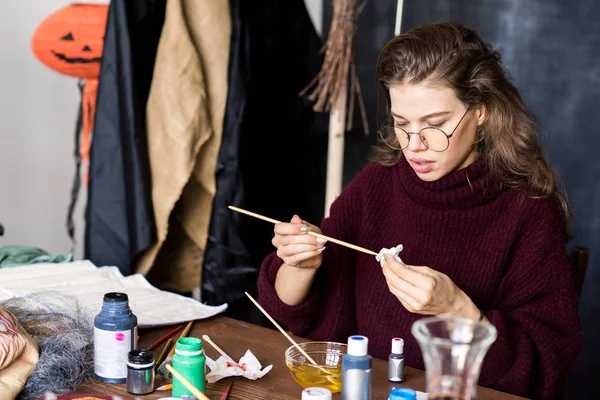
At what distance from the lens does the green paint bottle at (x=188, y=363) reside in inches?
54.2

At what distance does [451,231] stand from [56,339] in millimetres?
1005

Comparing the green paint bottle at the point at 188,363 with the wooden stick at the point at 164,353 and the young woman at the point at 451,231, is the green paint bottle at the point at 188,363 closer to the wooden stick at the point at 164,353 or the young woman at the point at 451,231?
the wooden stick at the point at 164,353

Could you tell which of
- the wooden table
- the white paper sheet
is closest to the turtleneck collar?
the wooden table

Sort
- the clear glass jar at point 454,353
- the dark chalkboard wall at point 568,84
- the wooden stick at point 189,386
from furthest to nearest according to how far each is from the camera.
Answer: the dark chalkboard wall at point 568,84
the wooden stick at point 189,386
the clear glass jar at point 454,353

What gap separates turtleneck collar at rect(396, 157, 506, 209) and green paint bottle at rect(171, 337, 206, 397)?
0.82 metres

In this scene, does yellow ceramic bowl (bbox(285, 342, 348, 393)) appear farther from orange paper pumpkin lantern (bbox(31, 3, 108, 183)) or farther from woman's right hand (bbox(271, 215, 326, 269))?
orange paper pumpkin lantern (bbox(31, 3, 108, 183))

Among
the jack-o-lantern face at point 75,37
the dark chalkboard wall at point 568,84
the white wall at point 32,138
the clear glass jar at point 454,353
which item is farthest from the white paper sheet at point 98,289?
the dark chalkboard wall at point 568,84

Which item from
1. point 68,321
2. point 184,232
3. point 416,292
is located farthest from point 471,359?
point 184,232

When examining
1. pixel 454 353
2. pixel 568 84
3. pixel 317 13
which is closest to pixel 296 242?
pixel 454 353

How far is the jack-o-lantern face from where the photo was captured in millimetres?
2744

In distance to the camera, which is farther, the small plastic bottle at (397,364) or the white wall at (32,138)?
the white wall at (32,138)

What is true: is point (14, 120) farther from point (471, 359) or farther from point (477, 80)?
point (471, 359)

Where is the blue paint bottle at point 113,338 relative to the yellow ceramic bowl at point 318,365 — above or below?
above

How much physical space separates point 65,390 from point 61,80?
97.0 inches
